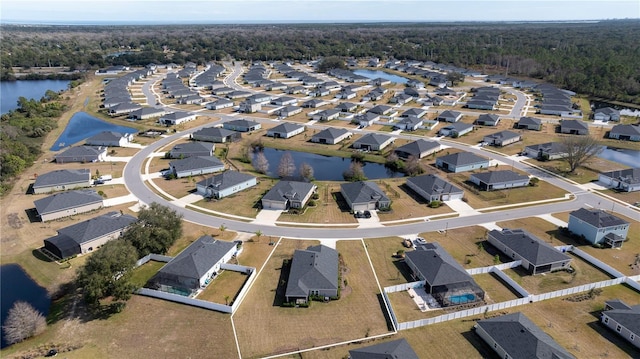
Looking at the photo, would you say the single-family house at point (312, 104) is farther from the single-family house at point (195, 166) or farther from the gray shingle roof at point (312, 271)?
the gray shingle roof at point (312, 271)

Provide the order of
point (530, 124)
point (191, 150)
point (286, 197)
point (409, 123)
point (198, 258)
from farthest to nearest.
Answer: point (530, 124)
point (409, 123)
point (191, 150)
point (286, 197)
point (198, 258)

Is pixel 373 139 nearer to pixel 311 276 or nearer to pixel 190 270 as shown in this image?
pixel 311 276

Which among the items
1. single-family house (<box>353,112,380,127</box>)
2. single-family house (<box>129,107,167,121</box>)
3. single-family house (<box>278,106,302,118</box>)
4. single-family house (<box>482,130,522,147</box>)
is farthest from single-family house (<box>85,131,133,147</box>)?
single-family house (<box>482,130,522,147</box>)

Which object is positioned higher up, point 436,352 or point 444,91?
point 444,91

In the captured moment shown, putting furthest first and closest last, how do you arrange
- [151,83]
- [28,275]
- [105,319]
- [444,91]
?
[151,83] < [444,91] < [28,275] < [105,319]

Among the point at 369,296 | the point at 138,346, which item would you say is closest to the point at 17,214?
the point at 138,346

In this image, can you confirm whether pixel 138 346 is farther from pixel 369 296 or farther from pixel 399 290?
pixel 399 290

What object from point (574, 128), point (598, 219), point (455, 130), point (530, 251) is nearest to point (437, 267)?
point (530, 251)
